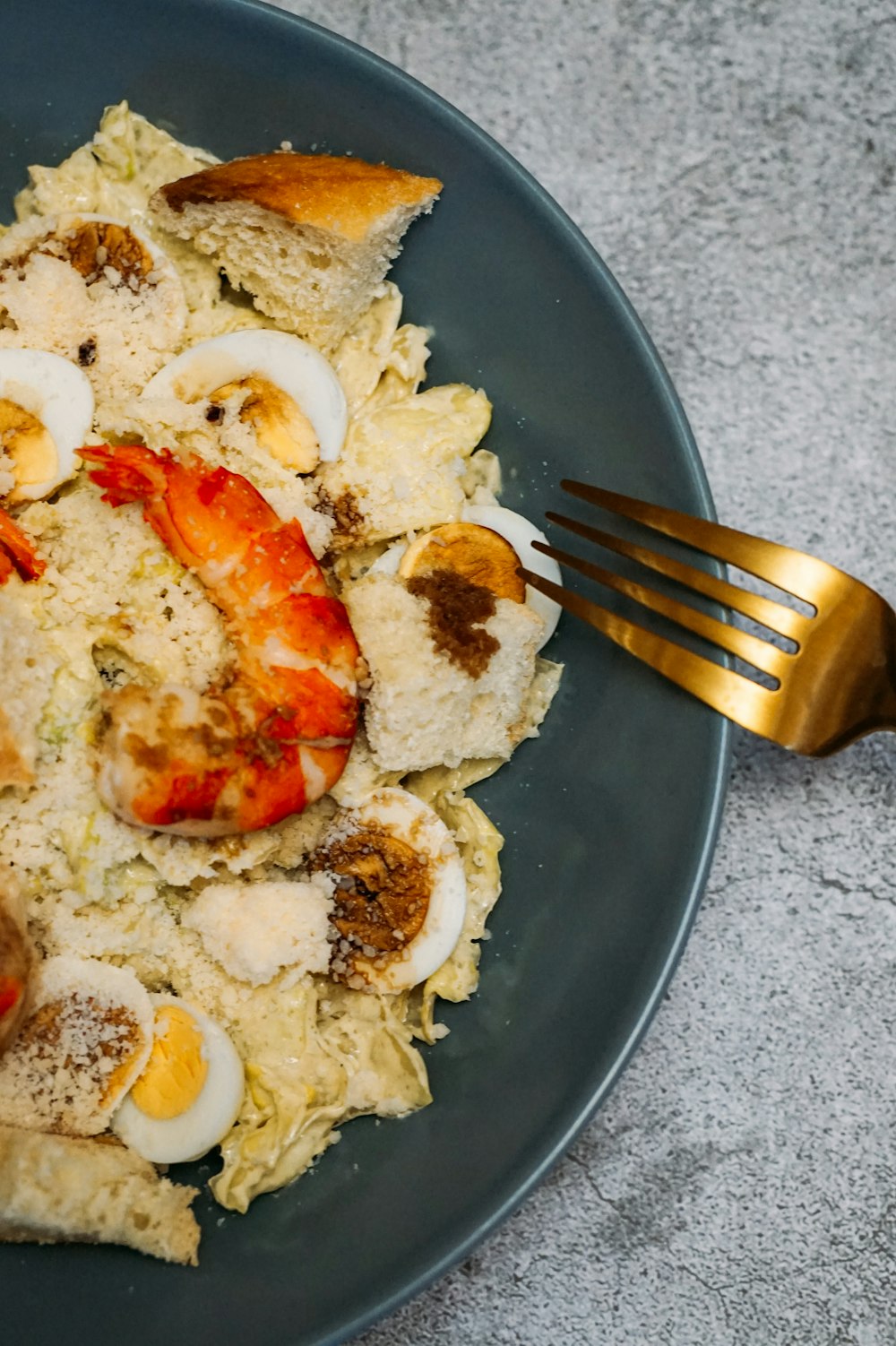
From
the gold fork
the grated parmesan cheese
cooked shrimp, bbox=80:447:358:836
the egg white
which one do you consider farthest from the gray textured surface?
cooked shrimp, bbox=80:447:358:836

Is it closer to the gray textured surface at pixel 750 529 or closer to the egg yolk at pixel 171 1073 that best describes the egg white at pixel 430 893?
the egg yolk at pixel 171 1073

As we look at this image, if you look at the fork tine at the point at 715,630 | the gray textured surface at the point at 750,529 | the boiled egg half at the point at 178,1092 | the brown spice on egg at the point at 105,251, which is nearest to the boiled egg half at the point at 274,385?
the brown spice on egg at the point at 105,251

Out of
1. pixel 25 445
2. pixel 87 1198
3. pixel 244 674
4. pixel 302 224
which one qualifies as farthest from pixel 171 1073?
pixel 302 224

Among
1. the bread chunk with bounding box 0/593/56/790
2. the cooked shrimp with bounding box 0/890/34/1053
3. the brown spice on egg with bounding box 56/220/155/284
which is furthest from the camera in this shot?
the brown spice on egg with bounding box 56/220/155/284

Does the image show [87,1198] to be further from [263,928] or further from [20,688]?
[20,688]

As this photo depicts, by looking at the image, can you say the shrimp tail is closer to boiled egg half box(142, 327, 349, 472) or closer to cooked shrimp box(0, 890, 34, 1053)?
boiled egg half box(142, 327, 349, 472)

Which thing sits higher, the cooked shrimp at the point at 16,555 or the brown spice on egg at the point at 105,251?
the brown spice on egg at the point at 105,251
